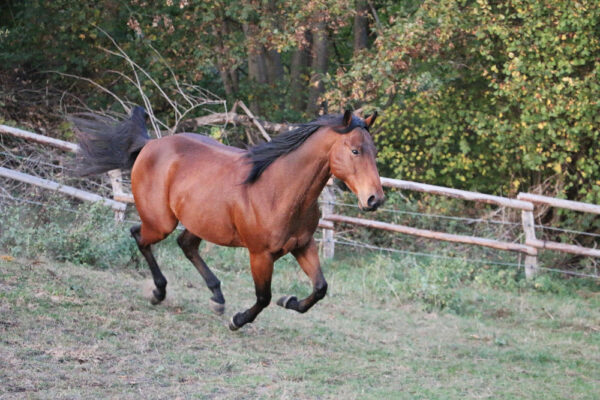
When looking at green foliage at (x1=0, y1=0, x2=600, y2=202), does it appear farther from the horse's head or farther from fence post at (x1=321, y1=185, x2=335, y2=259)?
the horse's head

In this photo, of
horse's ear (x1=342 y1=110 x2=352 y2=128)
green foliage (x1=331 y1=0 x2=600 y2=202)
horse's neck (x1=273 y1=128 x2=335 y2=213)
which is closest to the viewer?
→ horse's ear (x1=342 y1=110 x2=352 y2=128)

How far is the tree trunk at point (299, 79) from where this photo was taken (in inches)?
538

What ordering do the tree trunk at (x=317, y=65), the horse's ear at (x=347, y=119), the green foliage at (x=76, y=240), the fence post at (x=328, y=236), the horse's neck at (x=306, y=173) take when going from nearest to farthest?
the horse's ear at (x=347, y=119), the horse's neck at (x=306, y=173), the green foliage at (x=76, y=240), the fence post at (x=328, y=236), the tree trunk at (x=317, y=65)

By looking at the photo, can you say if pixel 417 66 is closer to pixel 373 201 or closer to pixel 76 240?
pixel 76 240

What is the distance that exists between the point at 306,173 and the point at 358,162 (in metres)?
0.50

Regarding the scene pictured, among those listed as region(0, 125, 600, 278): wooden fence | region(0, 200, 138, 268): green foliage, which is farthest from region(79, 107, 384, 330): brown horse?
region(0, 125, 600, 278): wooden fence

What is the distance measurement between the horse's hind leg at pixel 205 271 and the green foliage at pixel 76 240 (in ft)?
5.99

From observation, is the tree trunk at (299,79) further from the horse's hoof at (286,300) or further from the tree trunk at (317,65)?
the horse's hoof at (286,300)

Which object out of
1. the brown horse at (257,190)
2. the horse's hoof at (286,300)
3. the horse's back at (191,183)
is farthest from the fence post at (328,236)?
the horse's hoof at (286,300)

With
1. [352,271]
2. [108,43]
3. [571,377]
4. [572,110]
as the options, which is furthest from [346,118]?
[108,43]

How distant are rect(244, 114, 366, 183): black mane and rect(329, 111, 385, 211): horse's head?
0.15m

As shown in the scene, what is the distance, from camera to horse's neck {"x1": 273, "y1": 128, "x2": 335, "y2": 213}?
17.3 feet

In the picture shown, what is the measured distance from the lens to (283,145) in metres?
5.48

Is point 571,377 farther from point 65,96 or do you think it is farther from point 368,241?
point 65,96
